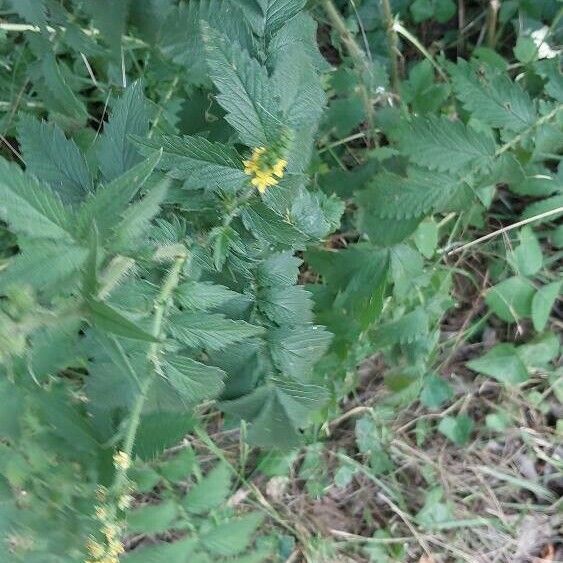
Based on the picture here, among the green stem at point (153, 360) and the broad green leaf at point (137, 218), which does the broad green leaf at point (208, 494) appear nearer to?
the green stem at point (153, 360)

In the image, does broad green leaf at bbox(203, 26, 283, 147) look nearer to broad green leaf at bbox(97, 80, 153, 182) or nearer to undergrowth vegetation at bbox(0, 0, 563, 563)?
undergrowth vegetation at bbox(0, 0, 563, 563)

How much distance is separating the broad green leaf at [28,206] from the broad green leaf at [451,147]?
24.0 inches

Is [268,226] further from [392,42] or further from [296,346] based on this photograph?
[392,42]

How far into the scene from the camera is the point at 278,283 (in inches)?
36.1

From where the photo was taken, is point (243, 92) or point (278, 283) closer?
point (243, 92)

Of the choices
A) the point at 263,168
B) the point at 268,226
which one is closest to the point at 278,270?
the point at 268,226

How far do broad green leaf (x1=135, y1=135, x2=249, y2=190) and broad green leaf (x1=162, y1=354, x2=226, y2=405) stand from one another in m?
0.20

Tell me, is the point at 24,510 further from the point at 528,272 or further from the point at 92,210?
the point at 528,272

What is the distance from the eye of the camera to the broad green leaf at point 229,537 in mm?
1114

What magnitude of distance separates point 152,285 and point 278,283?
0.68 feet

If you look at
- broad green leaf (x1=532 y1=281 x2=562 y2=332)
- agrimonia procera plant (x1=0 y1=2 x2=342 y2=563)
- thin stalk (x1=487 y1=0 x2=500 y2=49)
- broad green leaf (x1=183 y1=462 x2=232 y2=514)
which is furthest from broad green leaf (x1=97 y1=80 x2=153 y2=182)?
broad green leaf (x1=532 y1=281 x2=562 y2=332)

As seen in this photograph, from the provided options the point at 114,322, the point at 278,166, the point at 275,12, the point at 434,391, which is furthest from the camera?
the point at 434,391

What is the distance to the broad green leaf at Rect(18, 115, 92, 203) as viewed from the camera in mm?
866

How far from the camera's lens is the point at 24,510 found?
0.76 metres
